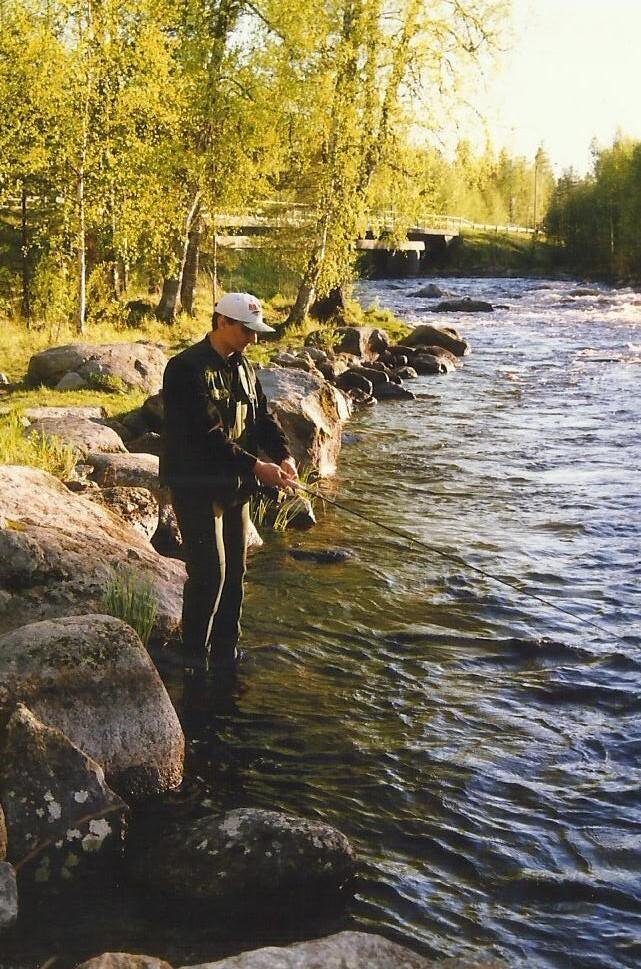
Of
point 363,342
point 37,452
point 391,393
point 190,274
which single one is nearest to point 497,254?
point 190,274

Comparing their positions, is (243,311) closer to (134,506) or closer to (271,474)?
(271,474)

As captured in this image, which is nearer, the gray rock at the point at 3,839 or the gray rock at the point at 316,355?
the gray rock at the point at 3,839

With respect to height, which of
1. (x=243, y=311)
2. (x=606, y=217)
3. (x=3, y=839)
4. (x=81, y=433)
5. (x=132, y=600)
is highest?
(x=606, y=217)

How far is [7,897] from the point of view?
445 cm

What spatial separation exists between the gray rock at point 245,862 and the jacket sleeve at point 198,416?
2325mm

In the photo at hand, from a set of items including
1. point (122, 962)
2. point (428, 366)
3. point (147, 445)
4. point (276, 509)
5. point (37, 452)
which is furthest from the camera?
point (428, 366)

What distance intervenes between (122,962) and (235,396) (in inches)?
150

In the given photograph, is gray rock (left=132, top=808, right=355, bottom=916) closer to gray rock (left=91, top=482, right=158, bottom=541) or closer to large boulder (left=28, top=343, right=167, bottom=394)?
gray rock (left=91, top=482, right=158, bottom=541)

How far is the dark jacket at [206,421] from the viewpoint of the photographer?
21.6ft

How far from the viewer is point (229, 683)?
289 inches

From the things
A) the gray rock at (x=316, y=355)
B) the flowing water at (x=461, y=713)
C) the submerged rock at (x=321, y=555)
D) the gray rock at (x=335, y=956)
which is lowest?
the flowing water at (x=461, y=713)

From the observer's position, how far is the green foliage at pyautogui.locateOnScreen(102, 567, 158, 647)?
698 cm

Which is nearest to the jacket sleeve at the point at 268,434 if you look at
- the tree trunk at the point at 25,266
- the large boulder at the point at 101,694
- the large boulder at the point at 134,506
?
the large boulder at the point at 101,694

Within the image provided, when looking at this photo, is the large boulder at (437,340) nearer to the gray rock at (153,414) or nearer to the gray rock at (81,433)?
the gray rock at (153,414)
